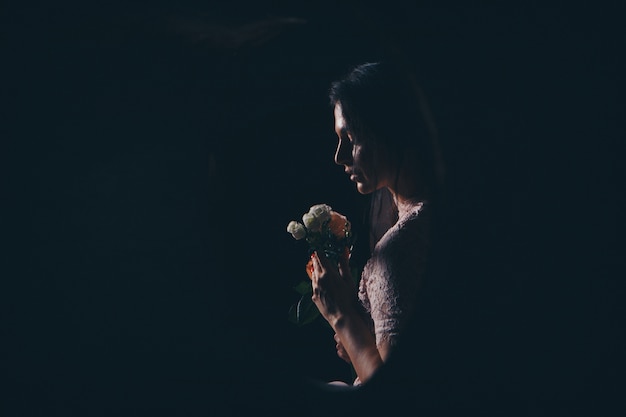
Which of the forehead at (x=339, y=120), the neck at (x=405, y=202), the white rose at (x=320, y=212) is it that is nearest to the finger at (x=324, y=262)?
A: the white rose at (x=320, y=212)

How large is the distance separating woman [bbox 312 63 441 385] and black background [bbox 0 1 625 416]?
6 cm

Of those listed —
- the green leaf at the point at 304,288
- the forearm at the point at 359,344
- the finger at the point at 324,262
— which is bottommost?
the forearm at the point at 359,344

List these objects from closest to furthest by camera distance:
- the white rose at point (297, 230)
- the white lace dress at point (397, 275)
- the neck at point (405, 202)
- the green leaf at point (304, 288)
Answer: the white lace dress at point (397, 275) → the neck at point (405, 202) → the white rose at point (297, 230) → the green leaf at point (304, 288)

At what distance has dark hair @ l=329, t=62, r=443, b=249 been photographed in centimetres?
134

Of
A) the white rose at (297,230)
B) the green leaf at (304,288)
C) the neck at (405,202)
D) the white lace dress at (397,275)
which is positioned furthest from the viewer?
the green leaf at (304,288)

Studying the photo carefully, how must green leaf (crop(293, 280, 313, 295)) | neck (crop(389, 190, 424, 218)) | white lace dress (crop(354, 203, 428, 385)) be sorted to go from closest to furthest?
white lace dress (crop(354, 203, 428, 385)) → neck (crop(389, 190, 424, 218)) → green leaf (crop(293, 280, 313, 295))

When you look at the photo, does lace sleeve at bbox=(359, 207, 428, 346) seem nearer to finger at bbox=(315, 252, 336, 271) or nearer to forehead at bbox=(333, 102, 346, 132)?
finger at bbox=(315, 252, 336, 271)

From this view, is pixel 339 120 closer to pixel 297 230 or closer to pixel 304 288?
pixel 297 230

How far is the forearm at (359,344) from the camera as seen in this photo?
1.30 meters

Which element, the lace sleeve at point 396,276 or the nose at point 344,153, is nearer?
the lace sleeve at point 396,276

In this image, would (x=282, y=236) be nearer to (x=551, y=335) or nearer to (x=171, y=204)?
(x=171, y=204)

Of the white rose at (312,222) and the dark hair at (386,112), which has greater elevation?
the dark hair at (386,112)

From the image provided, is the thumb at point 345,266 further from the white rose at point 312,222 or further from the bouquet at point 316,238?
the white rose at point 312,222

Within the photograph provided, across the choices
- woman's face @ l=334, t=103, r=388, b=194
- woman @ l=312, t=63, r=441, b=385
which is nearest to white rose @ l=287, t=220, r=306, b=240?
woman @ l=312, t=63, r=441, b=385
